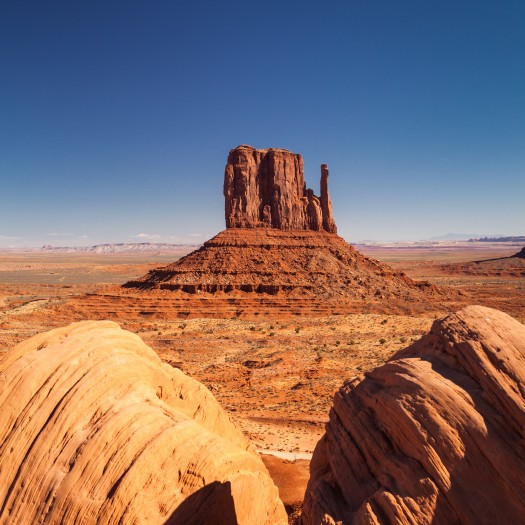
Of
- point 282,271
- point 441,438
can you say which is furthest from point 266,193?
point 441,438

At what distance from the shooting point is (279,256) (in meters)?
61.6

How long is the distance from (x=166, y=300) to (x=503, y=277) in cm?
8326

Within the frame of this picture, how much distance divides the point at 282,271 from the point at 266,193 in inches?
673

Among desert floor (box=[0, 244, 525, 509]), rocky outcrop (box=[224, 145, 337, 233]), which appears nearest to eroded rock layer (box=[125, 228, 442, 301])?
rocky outcrop (box=[224, 145, 337, 233])

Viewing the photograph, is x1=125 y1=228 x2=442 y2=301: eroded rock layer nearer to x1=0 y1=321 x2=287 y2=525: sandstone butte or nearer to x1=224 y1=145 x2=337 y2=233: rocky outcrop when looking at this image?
x1=224 y1=145 x2=337 y2=233: rocky outcrop

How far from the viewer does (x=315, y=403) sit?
70.8ft

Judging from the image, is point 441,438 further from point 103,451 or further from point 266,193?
point 266,193

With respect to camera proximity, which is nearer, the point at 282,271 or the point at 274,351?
the point at 274,351

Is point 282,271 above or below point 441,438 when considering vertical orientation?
below

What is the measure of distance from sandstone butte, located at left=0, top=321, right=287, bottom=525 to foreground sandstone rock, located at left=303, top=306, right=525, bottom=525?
1732mm

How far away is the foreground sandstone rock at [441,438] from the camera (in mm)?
5750

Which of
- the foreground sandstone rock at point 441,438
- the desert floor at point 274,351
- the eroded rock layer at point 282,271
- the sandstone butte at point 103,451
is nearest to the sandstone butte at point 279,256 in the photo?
the eroded rock layer at point 282,271

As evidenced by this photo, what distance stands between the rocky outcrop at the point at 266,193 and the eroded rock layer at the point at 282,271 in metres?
2.45

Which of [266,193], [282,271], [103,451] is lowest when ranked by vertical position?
[103,451]
